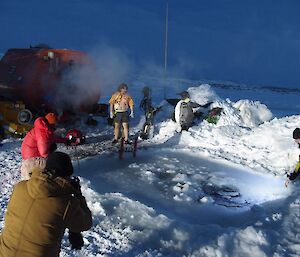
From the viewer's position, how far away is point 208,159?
31.6 feet

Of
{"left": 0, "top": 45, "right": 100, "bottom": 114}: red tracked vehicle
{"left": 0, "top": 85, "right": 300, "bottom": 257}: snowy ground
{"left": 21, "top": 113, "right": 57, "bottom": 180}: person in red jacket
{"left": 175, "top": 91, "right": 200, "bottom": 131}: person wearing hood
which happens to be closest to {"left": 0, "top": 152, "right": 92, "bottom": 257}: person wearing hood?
{"left": 0, "top": 85, "right": 300, "bottom": 257}: snowy ground

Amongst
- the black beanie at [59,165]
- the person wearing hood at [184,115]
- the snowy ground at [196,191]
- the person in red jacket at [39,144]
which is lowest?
the snowy ground at [196,191]

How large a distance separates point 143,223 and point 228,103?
26.4 ft

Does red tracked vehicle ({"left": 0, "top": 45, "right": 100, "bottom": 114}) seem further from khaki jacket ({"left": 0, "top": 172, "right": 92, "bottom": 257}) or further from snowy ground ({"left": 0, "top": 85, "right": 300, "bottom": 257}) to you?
khaki jacket ({"left": 0, "top": 172, "right": 92, "bottom": 257})

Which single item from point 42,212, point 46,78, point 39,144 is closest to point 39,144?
point 39,144

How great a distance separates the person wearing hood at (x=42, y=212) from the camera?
297 cm

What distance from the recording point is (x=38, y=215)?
9.75 feet

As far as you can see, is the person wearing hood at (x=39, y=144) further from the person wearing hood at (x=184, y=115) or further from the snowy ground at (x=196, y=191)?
the person wearing hood at (x=184, y=115)

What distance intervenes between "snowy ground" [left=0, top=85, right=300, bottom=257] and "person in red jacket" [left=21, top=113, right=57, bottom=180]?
0.95 metres

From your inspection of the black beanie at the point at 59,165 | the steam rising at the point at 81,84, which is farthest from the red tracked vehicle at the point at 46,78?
the black beanie at the point at 59,165

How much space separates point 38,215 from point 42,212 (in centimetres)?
3

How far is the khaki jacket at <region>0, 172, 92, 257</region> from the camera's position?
117 inches

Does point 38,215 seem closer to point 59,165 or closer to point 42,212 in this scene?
point 42,212

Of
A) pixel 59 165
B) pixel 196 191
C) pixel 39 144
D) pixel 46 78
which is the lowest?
pixel 196 191
